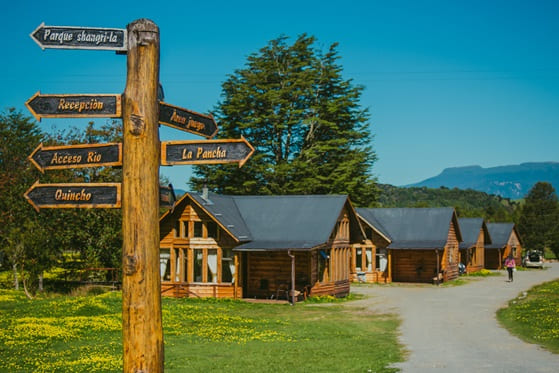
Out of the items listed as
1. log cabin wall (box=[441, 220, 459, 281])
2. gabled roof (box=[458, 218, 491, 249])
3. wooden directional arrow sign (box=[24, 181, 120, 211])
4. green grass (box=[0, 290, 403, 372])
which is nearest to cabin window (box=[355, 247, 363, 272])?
log cabin wall (box=[441, 220, 459, 281])

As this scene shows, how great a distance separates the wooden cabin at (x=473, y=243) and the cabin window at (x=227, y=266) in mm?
29894

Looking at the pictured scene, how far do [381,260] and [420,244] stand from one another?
338cm

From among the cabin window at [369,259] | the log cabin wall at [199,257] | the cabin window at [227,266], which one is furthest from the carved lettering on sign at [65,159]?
the cabin window at [369,259]

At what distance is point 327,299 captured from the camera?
33781 mm

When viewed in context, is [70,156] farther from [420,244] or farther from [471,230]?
[471,230]

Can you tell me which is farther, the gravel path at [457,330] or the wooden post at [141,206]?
the gravel path at [457,330]

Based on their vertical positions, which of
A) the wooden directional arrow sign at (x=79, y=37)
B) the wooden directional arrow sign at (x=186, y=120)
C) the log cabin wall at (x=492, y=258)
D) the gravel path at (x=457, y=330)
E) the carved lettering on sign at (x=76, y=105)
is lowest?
the gravel path at (x=457, y=330)

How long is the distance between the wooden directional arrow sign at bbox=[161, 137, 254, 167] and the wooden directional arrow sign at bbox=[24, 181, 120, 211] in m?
0.77

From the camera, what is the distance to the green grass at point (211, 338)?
15.1 m

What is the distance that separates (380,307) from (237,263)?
8.33 meters

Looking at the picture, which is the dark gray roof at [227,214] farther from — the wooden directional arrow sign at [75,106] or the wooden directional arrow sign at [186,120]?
the wooden directional arrow sign at [75,106]

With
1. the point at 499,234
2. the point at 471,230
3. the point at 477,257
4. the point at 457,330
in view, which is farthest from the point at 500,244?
the point at 457,330

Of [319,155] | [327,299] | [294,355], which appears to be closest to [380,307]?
[327,299]

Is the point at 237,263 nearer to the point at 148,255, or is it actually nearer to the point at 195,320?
the point at 195,320
